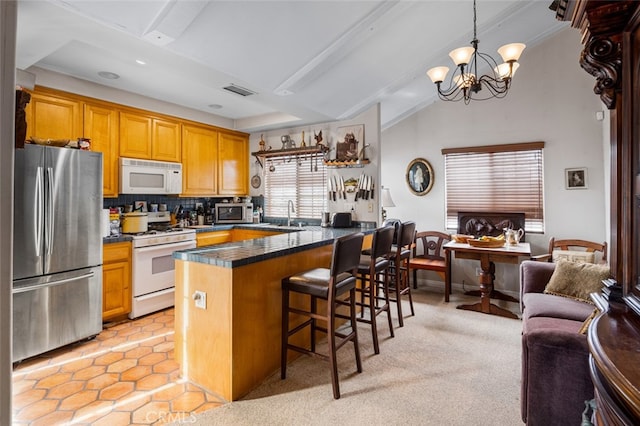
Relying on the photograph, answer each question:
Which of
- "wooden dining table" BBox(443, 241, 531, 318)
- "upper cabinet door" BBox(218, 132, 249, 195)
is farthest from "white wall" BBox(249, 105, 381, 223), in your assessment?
"wooden dining table" BBox(443, 241, 531, 318)

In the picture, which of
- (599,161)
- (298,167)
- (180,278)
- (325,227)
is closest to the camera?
(180,278)

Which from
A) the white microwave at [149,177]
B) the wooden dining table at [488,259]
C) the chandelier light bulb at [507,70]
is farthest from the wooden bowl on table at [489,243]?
the white microwave at [149,177]

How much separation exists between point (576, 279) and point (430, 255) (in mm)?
2400

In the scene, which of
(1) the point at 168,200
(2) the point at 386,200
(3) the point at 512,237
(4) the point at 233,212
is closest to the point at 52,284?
(1) the point at 168,200

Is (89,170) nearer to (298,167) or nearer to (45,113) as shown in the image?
(45,113)

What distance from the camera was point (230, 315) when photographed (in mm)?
2010

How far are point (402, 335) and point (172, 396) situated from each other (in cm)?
200

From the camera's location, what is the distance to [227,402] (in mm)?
2029

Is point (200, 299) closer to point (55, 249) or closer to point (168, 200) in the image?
point (55, 249)

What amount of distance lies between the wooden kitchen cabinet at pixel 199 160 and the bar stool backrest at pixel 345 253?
3.03m

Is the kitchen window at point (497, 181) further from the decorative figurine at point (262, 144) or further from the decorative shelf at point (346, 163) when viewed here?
the decorative figurine at point (262, 144)

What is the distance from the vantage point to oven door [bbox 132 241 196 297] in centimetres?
344

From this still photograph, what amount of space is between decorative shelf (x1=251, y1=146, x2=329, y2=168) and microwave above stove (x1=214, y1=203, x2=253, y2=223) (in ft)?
2.52

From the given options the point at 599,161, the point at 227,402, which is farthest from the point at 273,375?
the point at 599,161
